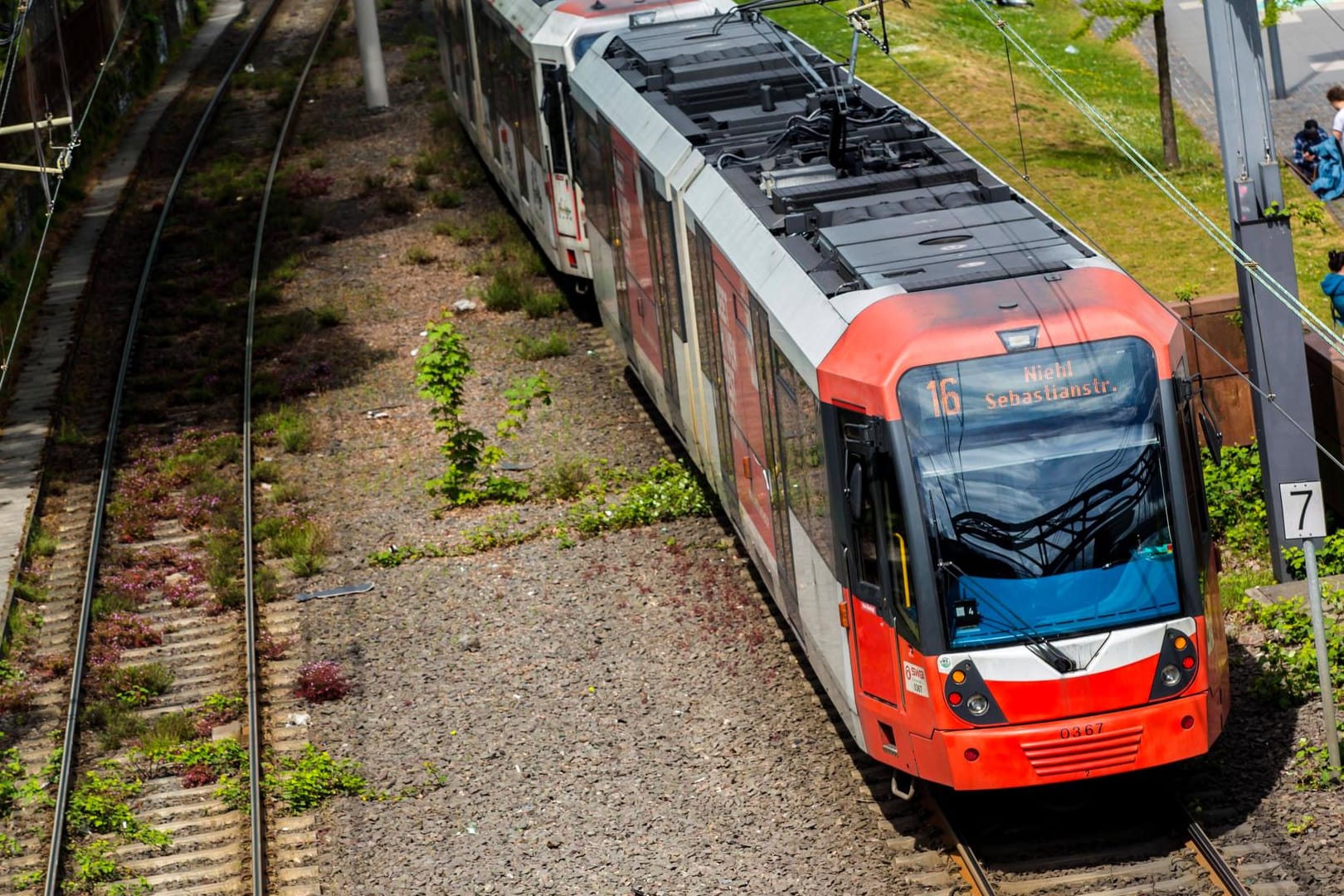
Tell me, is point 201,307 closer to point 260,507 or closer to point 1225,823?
point 260,507

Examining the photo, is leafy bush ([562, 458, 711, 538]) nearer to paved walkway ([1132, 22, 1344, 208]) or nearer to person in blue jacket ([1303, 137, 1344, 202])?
person in blue jacket ([1303, 137, 1344, 202])

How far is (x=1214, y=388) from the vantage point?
16016 mm

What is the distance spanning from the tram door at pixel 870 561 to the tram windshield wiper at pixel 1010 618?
0.28m

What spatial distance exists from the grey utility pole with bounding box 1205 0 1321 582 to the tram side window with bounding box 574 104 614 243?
628cm

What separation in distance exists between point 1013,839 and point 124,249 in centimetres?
1883

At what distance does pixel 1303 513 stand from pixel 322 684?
6.91 meters

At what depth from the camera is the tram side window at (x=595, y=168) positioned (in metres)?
17.3

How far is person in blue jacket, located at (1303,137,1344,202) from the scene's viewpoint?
22156mm

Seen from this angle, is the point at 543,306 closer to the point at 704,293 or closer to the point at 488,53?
the point at 488,53

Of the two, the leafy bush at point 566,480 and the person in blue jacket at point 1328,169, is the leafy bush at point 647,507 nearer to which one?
the leafy bush at point 566,480

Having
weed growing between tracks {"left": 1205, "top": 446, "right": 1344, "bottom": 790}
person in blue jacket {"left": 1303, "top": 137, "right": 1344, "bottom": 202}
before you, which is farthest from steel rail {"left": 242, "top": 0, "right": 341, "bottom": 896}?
person in blue jacket {"left": 1303, "top": 137, "right": 1344, "bottom": 202}

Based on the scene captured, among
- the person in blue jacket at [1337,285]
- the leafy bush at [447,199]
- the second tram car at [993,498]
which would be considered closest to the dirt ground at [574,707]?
the second tram car at [993,498]

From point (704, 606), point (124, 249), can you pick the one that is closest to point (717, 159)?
point (704, 606)

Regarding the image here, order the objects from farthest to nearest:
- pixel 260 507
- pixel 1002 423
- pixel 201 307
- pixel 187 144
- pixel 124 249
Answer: pixel 187 144 → pixel 124 249 → pixel 201 307 → pixel 260 507 → pixel 1002 423
